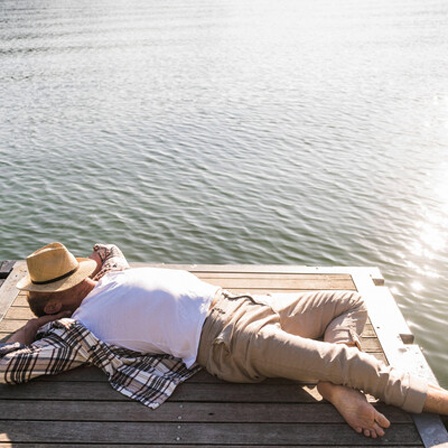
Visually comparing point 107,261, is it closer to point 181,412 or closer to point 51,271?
point 51,271

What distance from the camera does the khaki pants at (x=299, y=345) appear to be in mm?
3990

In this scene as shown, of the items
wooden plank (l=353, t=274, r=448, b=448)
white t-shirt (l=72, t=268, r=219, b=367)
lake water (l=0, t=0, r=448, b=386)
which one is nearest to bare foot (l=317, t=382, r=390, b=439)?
→ wooden plank (l=353, t=274, r=448, b=448)

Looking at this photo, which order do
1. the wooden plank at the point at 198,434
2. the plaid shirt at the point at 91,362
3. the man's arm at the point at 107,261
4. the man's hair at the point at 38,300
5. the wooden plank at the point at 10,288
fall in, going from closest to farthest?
the wooden plank at the point at 198,434
the plaid shirt at the point at 91,362
the man's hair at the point at 38,300
the man's arm at the point at 107,261
the wooden plank at the point at 10,288

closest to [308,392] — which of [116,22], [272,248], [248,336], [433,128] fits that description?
[248,336]

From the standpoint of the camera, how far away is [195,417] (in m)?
4.09

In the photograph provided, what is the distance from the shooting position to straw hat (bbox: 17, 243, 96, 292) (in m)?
4.47

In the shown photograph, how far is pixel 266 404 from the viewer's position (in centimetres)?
421

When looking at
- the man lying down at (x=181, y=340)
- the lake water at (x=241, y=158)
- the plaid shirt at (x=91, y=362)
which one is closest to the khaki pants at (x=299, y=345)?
the man lying down at (x=181, y=340)

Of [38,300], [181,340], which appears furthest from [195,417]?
[38,300]

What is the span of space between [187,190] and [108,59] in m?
17.3

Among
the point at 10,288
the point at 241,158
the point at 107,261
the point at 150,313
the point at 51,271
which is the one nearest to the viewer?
the point at 150,313

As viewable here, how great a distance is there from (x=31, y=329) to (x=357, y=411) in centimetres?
257

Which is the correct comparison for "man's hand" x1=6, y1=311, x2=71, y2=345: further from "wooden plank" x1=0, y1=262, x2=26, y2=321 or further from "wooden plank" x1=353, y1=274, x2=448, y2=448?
"wooden plank" x1=353, y1=274, x2=448, y2=448

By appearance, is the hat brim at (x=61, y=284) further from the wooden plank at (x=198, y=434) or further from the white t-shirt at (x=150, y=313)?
Answer: the wooden plank at (x=198, y=434)
